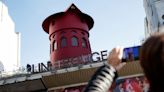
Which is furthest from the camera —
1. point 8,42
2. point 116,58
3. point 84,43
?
point 8,42

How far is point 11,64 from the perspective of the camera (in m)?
31.6

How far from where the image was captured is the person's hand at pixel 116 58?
1.33 metres

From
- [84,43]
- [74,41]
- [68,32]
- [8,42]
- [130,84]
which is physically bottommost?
[130,84]

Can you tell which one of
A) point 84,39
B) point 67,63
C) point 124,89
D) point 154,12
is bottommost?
point 124,89

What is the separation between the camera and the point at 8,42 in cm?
3250

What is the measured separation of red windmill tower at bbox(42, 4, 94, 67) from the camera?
2695 centimetres

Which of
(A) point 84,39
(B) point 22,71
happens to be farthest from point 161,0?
(B) point 22,71

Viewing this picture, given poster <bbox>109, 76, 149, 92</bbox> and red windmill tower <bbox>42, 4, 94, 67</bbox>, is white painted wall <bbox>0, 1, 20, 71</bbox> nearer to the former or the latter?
red windmill tower <bbox>42, 4, 94, 67</bbox>

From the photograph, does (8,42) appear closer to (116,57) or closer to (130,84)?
(130,84)

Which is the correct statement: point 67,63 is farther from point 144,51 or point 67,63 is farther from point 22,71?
point 144,51

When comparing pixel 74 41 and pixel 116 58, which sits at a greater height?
pixel 74 41

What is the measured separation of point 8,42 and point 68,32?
23.3 feet

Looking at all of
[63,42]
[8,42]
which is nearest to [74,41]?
[63,42]

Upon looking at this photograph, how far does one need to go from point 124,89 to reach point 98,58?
3.29m
